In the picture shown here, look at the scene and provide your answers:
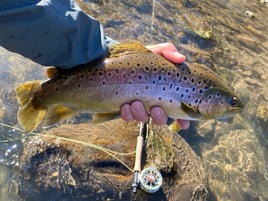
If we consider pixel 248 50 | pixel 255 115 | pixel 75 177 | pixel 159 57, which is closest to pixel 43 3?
pixel 159 57

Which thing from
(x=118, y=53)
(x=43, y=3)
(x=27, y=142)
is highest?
(x=43, y=3)

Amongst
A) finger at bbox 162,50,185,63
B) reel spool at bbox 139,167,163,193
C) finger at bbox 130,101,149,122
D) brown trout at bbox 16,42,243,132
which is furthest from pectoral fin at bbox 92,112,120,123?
reel spool at bbox 139,167,163,193

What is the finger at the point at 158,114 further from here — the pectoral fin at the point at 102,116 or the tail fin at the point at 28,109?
the tail fin at the point at 28,109

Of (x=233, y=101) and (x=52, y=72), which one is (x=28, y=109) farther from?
(x=233, y=101)

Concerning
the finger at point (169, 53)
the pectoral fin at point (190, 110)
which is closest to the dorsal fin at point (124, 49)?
the finger at point (169, 53)

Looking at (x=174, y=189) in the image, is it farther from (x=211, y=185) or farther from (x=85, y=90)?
(x=85, y=90)

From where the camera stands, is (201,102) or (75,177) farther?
(75,177)

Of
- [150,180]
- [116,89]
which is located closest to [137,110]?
[116,89]
